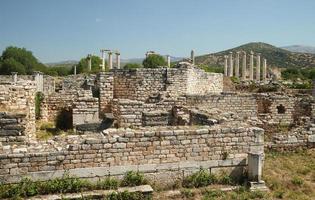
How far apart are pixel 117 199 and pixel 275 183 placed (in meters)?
4.32

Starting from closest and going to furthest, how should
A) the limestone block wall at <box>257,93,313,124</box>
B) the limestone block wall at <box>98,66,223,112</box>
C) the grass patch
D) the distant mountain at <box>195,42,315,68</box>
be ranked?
the grass patch → the limestone block wall at <box>98,66,223,112</box> → the limestone block wall at <box>257,93,313,124</box> → the distant mountain at <box>195,42,315,68</box>

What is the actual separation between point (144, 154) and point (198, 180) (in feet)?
5.22

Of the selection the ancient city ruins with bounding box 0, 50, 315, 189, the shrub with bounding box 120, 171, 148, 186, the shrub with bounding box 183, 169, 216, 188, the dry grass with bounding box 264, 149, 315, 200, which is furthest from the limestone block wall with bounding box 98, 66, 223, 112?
the shrub with bounding box 120, 171, 148, 186

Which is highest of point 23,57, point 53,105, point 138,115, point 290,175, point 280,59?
point 280,59

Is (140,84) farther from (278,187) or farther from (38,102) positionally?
(278,187)

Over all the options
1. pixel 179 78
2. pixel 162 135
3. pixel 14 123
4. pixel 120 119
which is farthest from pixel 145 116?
pixel 179 78

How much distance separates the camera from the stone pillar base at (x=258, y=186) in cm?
975

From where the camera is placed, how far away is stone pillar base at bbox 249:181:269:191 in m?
9.75

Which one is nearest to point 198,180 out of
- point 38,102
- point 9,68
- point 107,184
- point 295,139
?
point 107,184

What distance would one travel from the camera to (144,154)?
9.56 metres

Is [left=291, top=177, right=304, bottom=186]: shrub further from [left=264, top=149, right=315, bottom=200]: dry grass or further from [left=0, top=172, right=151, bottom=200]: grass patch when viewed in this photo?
[left=0, top=172, right=151, bottom=200]: grass patch

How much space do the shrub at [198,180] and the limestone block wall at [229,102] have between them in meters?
7.09

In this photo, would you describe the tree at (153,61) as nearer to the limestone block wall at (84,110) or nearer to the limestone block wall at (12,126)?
the limestone block wall at (84,110)

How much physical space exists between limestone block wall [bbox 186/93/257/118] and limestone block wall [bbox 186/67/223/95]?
267 cm
